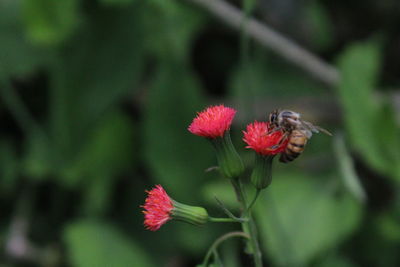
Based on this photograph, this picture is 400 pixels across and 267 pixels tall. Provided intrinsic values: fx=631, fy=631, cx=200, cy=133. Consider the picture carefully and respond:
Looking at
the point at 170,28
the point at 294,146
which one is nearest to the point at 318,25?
the point at 170,28

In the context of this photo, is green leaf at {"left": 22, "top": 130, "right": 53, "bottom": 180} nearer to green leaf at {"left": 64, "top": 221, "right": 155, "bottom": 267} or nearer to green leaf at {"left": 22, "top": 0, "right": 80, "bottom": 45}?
green leaf at {"left": 64, "top": 221, "right": 155, "bottom": 267}

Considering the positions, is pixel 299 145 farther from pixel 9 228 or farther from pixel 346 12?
pixel 346 12

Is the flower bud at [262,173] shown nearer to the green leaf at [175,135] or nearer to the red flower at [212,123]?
the red flower at [212,123]

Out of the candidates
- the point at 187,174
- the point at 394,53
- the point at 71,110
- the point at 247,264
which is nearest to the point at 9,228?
the point at 71,110

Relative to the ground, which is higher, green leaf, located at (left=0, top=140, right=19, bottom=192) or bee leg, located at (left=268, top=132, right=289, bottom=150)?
bee leg, located at (left=268, top=132, right=289, bottom=150)

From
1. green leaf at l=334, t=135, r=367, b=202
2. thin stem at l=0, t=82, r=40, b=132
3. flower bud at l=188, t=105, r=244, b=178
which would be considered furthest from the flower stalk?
thin stem at l=0, t=82, r=40, b=132

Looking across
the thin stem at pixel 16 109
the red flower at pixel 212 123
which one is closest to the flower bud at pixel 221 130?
the red flower at pixel 212 123

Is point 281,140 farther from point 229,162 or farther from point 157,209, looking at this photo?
point 157,209
